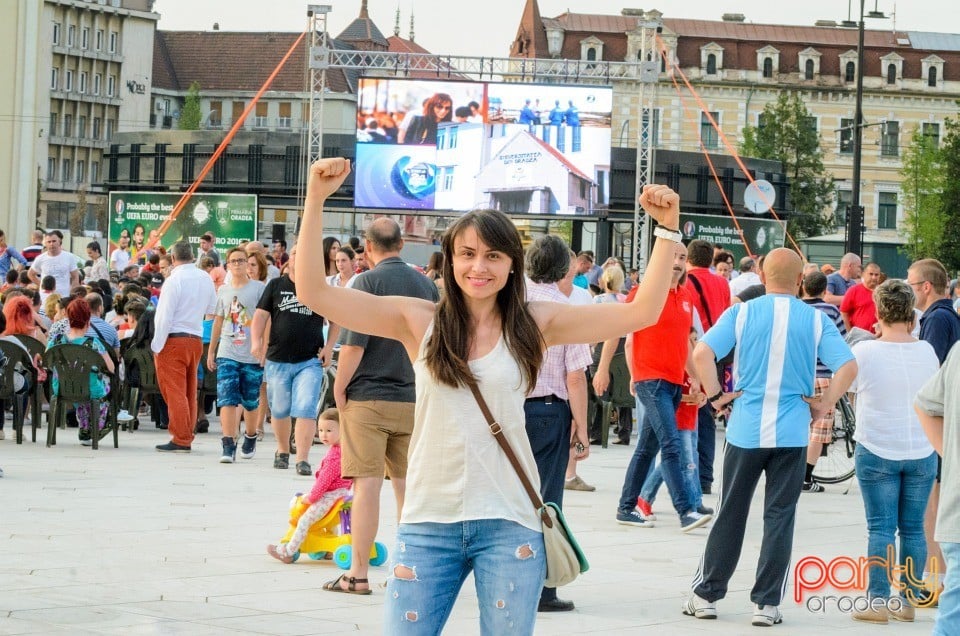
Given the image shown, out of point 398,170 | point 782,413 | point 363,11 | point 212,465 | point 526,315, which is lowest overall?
point 212,465

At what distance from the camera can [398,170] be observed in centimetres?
3666

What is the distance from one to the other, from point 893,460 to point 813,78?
88.8m

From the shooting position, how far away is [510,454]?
13.8 feet

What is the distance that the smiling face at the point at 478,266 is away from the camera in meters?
4.28

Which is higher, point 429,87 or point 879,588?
point 429,87

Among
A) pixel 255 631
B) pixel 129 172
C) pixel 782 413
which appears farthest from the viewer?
pixel 129 172

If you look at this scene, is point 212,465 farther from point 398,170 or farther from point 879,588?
point 398,170

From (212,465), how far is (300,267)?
9555 millimetres

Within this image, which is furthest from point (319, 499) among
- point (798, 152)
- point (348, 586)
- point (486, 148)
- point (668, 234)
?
point (798, 152)

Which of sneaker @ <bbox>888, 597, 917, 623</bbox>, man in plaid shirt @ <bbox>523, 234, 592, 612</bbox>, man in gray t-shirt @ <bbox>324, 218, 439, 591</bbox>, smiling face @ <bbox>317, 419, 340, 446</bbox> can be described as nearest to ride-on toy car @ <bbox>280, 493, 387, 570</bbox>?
smiling face @ <bbox>317, 419, 340, 446</bbox>

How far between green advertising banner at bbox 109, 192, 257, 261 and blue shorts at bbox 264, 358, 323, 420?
17749mm

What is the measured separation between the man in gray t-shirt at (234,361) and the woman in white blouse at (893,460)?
6.96 m

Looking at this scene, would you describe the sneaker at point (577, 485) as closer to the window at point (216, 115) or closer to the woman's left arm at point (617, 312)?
the woman's left arm at point (617, 312)

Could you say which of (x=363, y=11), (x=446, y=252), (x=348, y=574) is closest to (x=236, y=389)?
(x=348, y=574)
